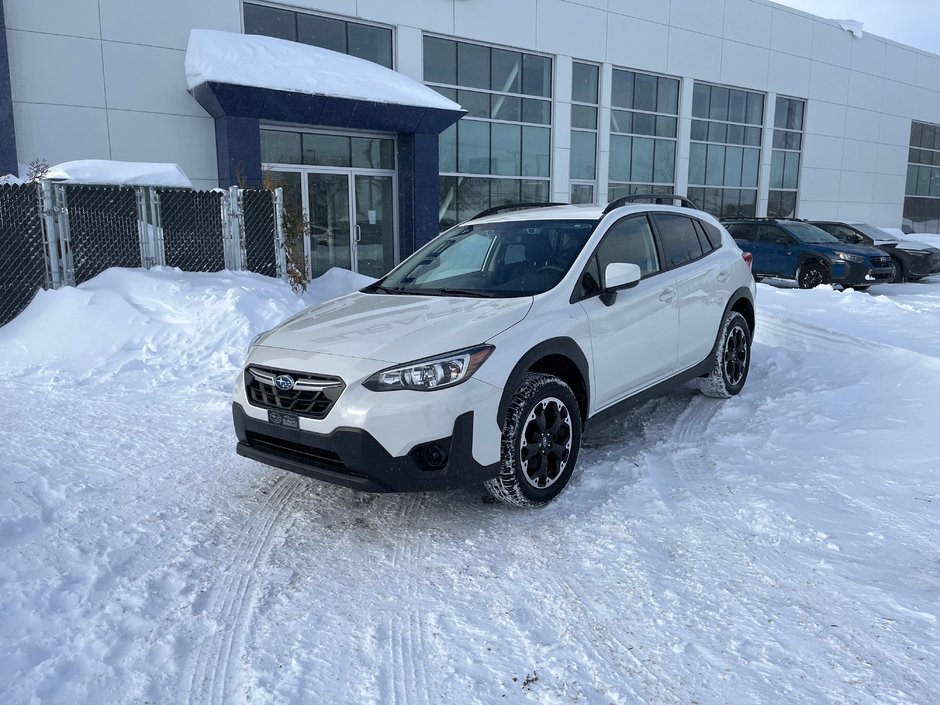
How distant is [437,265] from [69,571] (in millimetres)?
2930

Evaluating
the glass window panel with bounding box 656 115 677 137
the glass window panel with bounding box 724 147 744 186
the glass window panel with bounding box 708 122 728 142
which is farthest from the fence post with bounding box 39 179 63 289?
the glass window panel with bounding box 724 147 744 186

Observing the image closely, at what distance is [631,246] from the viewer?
4.87m

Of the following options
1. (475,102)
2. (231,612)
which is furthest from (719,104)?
(231,612)

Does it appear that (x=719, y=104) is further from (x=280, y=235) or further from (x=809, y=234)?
(x=280, y=235)

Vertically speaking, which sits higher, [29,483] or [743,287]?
[743,287]

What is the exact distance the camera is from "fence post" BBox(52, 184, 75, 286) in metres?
8.59

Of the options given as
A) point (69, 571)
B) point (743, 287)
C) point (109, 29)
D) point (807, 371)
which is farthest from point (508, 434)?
point (109, 29)

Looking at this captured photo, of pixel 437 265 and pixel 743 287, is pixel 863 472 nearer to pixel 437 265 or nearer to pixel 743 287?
pixel 743 287

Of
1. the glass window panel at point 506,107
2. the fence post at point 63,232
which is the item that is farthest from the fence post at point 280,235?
the glass window panel at point 506,107

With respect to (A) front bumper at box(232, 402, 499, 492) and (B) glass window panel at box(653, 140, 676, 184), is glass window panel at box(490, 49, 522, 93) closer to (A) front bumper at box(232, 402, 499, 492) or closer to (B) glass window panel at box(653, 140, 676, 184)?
(B) glass window panel at box(653, 140, 676, 184)

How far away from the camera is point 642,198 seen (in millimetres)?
5535

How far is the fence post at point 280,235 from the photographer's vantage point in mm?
10500

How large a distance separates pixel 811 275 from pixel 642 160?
738 centimetres

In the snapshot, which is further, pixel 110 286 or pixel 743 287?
pixel 110 286
